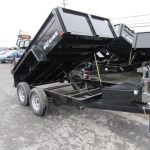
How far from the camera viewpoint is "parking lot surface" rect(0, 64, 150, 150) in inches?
148

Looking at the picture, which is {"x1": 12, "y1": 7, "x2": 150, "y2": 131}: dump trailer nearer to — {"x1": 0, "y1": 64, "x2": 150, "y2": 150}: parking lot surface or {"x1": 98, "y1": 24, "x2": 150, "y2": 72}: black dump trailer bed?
{"x1": 0, "y1": 64, "x2": 150, "y2": 150}: parking lot surface

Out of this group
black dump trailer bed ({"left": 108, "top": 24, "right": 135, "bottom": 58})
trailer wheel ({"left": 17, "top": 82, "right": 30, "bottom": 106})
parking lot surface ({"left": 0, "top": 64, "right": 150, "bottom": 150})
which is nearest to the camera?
parking lot surface ({"left": 0, "top": 64, "right": 150, "bottom": 150})

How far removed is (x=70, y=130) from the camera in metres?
4.38

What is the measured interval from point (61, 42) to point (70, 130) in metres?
1.75

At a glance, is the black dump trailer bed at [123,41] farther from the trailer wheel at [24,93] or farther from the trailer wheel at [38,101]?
the trailer wheel at [38,101]

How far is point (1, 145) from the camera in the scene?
12.4 feet

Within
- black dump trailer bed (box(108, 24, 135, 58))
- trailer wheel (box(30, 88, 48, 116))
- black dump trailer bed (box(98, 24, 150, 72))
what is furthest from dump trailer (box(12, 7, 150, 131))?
black dump trailer bed (box(108, 24, 135, 58))

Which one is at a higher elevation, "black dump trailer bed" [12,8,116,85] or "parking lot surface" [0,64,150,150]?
"black dump trailer bed" [12,8,116,85]

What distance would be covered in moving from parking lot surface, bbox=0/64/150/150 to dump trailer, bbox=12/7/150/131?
1.25ft

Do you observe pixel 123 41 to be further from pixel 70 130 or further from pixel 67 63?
pixel 70 130

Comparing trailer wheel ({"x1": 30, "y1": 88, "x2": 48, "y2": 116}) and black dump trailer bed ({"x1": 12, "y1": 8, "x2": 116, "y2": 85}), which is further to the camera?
trailer wheel ({"x1": 30, "y1": 88, "x2": 48, "y2": 116})

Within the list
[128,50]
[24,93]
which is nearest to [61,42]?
[24,93]

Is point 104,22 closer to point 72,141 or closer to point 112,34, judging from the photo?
point 112,34

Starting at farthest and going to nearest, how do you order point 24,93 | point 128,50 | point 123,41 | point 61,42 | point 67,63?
1. point 128,50
2. point 123,41
3. point 67,63
4. point 24,93
5. point 61,42
